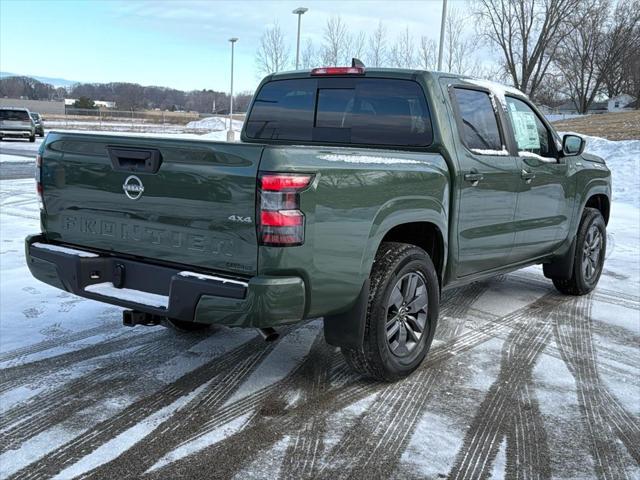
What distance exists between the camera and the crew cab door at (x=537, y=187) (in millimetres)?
5254

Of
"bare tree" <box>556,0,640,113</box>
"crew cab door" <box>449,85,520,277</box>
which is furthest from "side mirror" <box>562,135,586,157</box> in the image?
"bare tree" <box>556,0,640,113</box>

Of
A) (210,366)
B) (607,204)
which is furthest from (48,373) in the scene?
(607,204)

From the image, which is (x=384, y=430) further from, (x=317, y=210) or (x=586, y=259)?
(x=586, y=259)

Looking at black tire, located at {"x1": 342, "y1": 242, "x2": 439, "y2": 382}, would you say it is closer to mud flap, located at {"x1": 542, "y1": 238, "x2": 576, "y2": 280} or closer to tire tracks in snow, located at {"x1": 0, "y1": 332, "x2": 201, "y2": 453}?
tire tracks in snow, located at {"x1": 0, "y1": 332, "x2": 201, "y2": 453}

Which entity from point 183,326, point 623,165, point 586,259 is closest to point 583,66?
point 623,165

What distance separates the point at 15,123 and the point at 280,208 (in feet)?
97.9

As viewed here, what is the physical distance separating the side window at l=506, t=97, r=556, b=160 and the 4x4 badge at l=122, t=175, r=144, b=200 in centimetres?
304

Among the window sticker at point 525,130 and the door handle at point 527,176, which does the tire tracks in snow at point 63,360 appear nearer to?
the door handle at point 527,176

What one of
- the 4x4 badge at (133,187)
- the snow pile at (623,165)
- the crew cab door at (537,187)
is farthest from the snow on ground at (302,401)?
the snow pile at (623,165)

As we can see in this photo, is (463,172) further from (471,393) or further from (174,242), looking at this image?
(174,242)

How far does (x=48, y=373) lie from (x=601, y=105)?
107 m

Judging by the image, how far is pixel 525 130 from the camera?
17.9ft

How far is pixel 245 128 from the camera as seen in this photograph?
5.49 meters

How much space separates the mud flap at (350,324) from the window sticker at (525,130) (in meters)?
2.31
